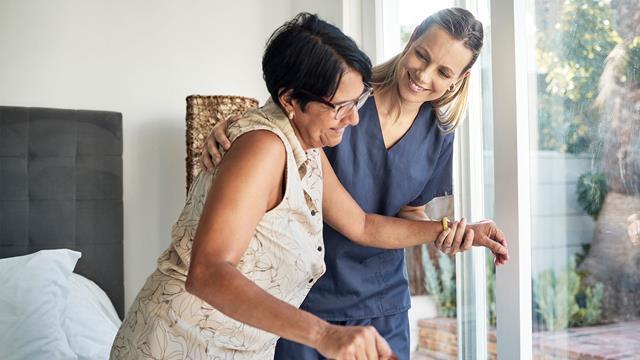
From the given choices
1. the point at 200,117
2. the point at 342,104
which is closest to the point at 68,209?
the point at 200,117

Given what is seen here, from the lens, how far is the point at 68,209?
9.96 feet

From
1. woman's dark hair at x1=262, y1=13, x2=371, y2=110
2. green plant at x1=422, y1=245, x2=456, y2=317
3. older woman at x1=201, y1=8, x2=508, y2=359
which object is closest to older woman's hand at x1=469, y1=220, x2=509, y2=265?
older woman at x1=201, y1=8, x2=508, y2=359

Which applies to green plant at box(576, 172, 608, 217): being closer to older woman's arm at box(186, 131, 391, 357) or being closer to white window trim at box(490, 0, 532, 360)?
white window trim at box(490, 0, 532, 360)

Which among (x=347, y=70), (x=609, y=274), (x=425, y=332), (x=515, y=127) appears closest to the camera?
(x=347, y=70)

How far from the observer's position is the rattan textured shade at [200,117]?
3047mm

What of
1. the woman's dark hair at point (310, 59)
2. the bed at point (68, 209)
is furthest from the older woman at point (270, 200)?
the bed at point (68, 209)

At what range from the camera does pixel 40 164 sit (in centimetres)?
302

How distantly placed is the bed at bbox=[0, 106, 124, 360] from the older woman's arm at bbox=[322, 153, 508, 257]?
140 centimetres

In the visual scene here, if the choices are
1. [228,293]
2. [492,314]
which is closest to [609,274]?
[492,314]

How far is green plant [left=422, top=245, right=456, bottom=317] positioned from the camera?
2520mm

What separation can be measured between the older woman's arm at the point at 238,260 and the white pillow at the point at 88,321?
1.72 metres

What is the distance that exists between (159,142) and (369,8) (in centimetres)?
114

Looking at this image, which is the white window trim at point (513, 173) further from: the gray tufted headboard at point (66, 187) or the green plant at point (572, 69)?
the gray tufted headboard at point (66, 187)

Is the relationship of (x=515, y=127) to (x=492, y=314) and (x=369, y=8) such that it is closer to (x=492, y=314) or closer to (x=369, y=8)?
(x=492, y=314)
